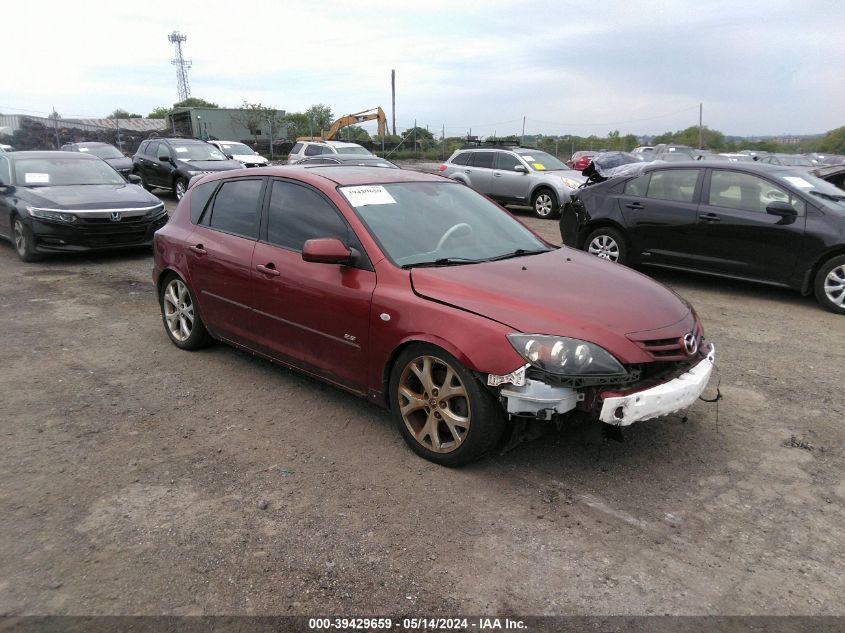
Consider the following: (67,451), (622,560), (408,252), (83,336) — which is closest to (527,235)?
(408,252)

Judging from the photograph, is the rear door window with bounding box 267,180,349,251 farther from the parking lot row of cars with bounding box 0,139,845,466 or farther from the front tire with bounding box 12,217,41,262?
the front tire with bounding box 12,217,41,262

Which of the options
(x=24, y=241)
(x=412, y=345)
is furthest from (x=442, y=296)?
(x=24, y=241)

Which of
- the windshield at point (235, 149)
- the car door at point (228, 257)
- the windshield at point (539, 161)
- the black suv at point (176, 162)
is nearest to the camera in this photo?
the car door at point (228, 257)

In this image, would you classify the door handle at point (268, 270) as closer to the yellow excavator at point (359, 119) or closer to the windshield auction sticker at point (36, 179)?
the windshield auction sticker at point (36, 179)

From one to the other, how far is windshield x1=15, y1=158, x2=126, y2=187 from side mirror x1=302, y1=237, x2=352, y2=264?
7.92m

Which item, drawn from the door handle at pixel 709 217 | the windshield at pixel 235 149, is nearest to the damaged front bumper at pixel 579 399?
the door handle at pixel 709 217

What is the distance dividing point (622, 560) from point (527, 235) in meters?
2.57

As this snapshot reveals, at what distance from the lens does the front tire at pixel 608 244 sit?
8.56 metres

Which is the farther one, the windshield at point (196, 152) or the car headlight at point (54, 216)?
the windshield at point (196, 152)

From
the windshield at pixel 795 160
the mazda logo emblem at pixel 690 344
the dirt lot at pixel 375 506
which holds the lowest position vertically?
the dirt lot at pixel 375 506

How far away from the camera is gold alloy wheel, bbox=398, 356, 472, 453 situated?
11.5 ft

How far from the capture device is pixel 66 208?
361 inches

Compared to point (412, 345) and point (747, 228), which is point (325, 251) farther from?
point (747, 228)

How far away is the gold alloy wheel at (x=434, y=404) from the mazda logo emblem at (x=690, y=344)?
4.11 feet
